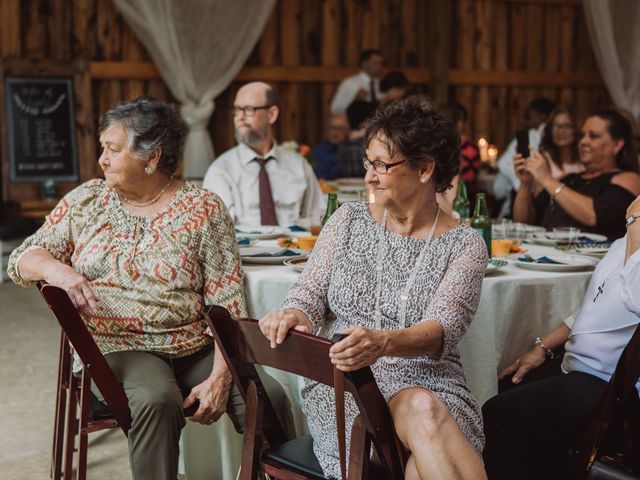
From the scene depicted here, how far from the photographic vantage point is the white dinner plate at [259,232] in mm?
3471

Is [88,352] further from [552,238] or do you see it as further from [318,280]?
[552,238]

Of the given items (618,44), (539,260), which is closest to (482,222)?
(539,260)

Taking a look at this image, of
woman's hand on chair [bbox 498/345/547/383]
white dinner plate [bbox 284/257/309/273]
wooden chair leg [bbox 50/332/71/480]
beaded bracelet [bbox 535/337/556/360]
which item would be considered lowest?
wooden chair leg [bbox 50/332/71/480]

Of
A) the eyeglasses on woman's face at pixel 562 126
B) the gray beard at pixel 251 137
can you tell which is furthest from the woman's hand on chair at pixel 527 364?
the eyeglasses on woman's face at pixel 562 126

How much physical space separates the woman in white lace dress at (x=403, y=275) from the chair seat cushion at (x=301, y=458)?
2cm

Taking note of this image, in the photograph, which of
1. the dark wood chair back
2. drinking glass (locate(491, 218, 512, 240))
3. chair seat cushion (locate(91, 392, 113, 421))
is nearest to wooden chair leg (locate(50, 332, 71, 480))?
chair seat cushion (locate(91, 392, 113, 421))

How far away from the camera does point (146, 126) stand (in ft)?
8.59

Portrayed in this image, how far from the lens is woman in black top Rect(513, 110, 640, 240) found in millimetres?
3789

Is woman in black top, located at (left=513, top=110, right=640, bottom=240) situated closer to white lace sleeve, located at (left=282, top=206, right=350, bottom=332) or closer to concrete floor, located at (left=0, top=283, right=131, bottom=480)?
white lace sleeve, located at (left=282, top=206, right=350, bottom=332)

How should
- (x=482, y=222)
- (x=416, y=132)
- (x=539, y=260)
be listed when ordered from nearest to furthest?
(x=416, y=132) → (x=539, y=260) → (x=482, y=222)

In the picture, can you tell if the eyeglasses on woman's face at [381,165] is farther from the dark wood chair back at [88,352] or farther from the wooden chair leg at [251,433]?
the dark wood chair back at [88,352]

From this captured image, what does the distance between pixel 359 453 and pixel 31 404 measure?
259 centimetres

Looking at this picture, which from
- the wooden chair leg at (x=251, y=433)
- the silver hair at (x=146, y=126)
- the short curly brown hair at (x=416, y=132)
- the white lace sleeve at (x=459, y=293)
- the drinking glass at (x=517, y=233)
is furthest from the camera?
the drinking glass at (x=517, y=233)

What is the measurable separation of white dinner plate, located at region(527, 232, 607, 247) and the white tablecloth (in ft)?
1.75
